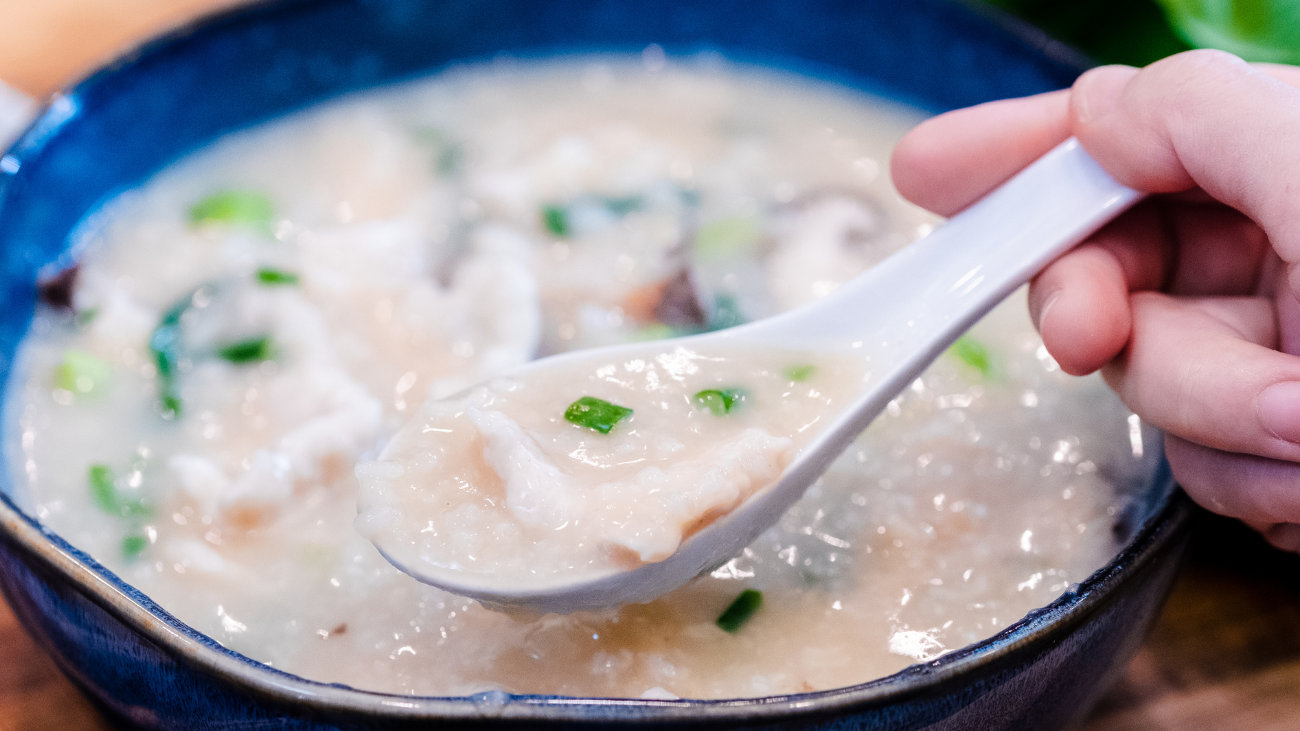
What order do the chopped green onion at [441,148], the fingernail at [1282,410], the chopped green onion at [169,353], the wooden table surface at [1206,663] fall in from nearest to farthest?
the fingernail at [1282,410], the wooden table surface at [1206,663], the chopped green onion at [169,353], the chopped green onion at [441,148]

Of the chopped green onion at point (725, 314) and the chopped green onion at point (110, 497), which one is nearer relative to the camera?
the chopped green onion at point (110, 497)

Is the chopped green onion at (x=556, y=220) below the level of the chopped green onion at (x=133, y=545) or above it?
Answer: above

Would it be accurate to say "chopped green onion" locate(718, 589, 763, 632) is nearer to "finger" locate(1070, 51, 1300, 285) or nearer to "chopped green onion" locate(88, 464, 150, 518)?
"finger" locate(1070, 51, 1300, 285)

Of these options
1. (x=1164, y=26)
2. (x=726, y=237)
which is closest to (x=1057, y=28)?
→ (x=1164, y=26)

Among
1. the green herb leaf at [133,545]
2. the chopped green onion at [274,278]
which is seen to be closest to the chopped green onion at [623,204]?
the chopped green onion at [274,278]

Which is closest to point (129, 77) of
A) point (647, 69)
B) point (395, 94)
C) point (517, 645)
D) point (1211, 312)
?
point (395, 94)

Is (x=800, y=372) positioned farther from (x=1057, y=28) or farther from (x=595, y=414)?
(x=1057, y=28)

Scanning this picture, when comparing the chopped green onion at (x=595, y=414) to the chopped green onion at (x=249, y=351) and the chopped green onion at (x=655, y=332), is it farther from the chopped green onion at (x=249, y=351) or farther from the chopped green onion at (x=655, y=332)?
the chopped green onion at (x=249, y=351)
